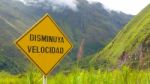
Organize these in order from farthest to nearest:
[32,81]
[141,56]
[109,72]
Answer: [109,72] → [32,81] → [141,56]

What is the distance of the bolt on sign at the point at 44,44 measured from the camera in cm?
1009

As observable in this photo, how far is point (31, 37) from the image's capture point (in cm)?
1021

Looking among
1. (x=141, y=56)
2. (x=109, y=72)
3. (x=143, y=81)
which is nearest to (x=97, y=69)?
(x=109, y=72)

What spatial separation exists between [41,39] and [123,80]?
2.16m

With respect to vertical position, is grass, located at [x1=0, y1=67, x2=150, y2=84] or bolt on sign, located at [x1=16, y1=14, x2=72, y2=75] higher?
bolt on sign, located at [x1=16, y1=14, x2=72, y2=75]

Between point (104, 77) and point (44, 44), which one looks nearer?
point (44, 44)

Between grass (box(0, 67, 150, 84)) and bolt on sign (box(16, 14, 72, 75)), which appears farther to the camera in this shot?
grass (box(0, 67, 150, 84))

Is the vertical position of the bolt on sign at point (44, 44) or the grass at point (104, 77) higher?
the bolt on sign at point (44, 44)

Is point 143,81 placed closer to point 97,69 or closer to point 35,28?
point 97,69

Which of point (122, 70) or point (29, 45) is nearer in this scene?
point (29, 45)

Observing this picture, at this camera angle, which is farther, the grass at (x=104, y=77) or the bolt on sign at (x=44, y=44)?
the grass at (x=104, y=77)

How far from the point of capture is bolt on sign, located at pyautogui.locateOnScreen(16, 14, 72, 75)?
1009 centimetres

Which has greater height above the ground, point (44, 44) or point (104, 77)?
point (44, 44)

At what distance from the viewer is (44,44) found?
408 inches
